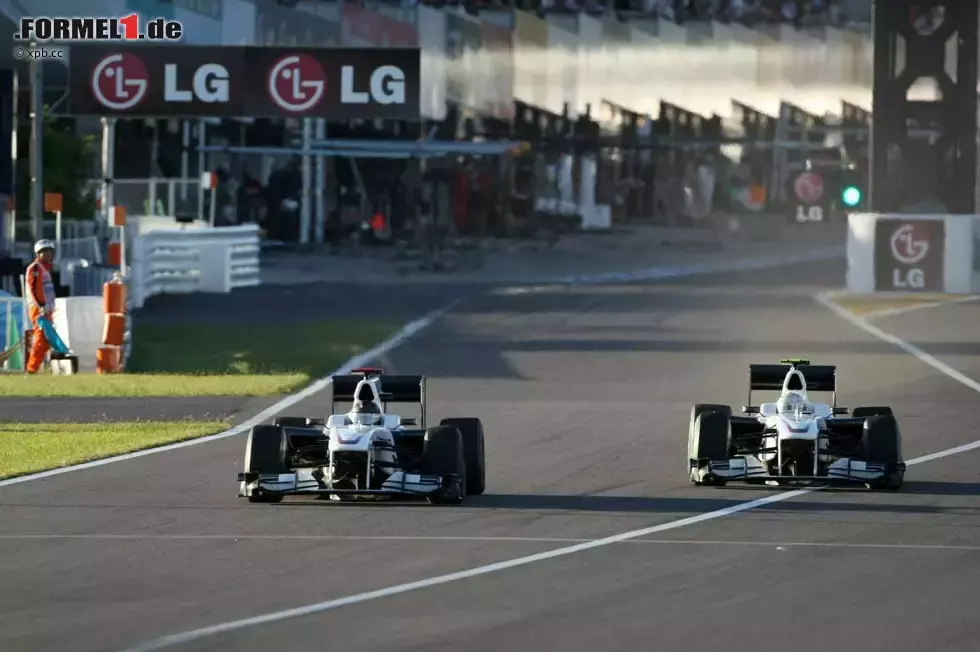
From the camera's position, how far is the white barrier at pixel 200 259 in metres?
39.4

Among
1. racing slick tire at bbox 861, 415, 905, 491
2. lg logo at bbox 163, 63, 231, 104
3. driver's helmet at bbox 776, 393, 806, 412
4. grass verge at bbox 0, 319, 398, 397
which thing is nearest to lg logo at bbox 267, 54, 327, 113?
lg logo at bbox 163, 63, 231, 104

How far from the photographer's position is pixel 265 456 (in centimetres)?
1362

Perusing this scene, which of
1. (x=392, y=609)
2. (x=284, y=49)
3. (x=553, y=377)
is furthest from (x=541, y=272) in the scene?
(x=392, y=609)

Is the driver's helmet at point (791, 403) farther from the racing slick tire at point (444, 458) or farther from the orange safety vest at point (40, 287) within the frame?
Result: the orange safety vest at point (40, 287)

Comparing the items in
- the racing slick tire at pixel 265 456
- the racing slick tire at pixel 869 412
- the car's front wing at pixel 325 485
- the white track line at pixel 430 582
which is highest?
the racing slick tire at pixel 869 412

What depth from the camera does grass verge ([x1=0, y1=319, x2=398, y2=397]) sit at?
73.0ft

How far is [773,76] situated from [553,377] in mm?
34478

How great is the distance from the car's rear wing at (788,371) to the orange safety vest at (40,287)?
11091mm

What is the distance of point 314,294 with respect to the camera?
40.0 meters

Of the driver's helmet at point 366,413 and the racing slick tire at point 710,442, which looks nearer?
the driver's helmet at point 366,413

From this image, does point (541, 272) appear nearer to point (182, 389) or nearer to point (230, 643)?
point (182, 389)

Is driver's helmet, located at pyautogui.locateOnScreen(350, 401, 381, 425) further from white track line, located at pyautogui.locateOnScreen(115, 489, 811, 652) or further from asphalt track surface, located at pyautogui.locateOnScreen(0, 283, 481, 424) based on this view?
asphalt track surface, located at pyautogui.locateOnScreen(0, 283, 481, 424)

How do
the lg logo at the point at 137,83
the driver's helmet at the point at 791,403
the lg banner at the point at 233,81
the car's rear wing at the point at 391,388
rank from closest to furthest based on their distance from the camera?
the car's rear wing at the point at 391,388, the driver's helmet at the point at 791,403, the lg banner at the point at 233,81, the lg logo at the point at 137,83

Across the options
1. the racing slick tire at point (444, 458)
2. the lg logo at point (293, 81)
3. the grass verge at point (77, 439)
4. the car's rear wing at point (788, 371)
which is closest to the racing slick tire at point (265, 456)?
the racing slick tire at point (444, 458)
